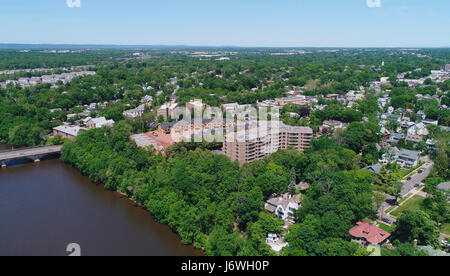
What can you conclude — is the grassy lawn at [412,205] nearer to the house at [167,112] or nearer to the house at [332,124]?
the house at [332,124]

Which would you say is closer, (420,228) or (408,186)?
(420,228)

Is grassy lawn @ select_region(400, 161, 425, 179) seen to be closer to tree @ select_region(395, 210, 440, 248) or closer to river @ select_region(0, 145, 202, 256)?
tree @ select_region(395, 210, 440, 248)

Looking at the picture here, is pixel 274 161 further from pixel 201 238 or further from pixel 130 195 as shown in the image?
pixel 130 195

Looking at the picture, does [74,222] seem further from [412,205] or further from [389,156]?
[389,156]

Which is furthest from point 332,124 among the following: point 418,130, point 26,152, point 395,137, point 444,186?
point 26,152

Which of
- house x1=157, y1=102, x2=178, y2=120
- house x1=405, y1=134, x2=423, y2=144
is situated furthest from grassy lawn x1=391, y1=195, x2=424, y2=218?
house x1=157, y1=102, x2=178, y2=120
